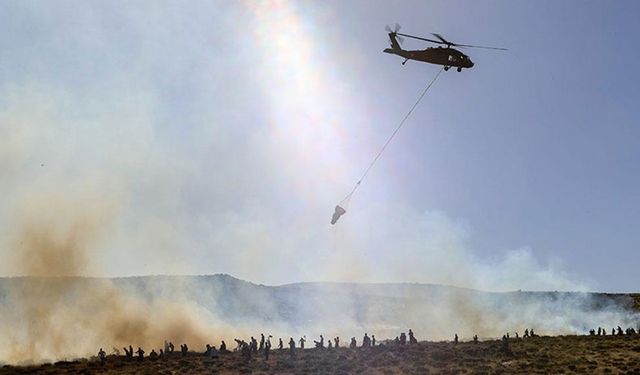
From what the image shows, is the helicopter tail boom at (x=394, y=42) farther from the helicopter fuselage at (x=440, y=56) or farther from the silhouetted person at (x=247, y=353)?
the silhouetted person at (x=247, y=353)

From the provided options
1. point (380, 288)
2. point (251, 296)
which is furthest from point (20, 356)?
point (380, 288)

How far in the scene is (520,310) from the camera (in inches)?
3986

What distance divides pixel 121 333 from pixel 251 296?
5351cm

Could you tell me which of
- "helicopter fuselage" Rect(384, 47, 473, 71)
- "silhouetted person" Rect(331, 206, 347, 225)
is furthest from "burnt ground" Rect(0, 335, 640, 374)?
"helicopter fuselage" Rect(384, 47, 473, 71)

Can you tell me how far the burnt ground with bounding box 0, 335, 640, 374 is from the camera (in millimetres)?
42438

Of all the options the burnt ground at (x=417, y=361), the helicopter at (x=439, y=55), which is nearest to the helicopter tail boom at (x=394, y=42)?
the helicopter at (x=439, y=55)

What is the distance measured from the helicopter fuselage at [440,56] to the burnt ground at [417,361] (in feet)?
69.6

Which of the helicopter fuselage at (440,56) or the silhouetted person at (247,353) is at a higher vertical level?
the helicopter fuselage at (440,56)

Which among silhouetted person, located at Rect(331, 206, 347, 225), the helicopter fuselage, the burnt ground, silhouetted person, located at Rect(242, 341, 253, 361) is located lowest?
the burnt ground

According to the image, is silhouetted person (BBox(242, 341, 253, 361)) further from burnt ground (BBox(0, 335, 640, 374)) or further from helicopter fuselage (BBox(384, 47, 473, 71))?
helicopter fuselage (BBox(384, 47, 473, 71))

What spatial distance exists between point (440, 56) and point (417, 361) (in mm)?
22966

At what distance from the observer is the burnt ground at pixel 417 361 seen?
42.4 metres

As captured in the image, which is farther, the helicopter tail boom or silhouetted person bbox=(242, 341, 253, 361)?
silhouetted person bbox=(242, 341, 253, 361)

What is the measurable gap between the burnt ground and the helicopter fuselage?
69.6 feet
